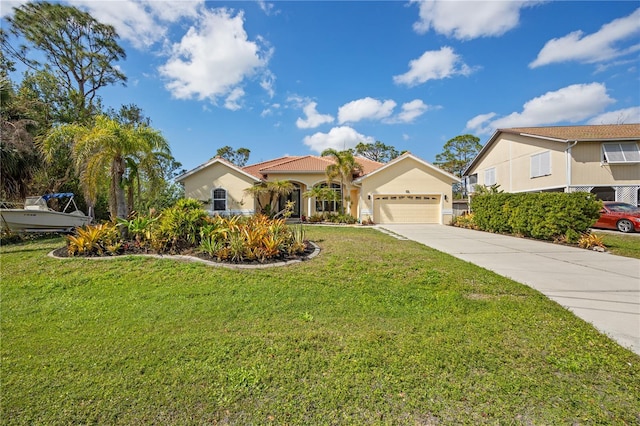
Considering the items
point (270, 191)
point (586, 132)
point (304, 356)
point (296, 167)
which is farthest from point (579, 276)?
point (586, 132)

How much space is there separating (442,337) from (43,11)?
30189 mm

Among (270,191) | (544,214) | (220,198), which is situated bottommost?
(544,214)

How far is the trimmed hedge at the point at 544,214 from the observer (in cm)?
1002

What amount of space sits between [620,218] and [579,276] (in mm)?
13028

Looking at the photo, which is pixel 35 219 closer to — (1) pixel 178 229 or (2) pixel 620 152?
(1) pixel 178 229

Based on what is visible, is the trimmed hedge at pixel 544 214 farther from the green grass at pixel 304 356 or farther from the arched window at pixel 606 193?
the arched window at pixel 606 193

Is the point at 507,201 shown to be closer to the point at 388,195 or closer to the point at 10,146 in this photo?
the point at 388,195

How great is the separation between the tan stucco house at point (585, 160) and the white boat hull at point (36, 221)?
27796 mm

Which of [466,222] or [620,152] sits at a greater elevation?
[620,152]

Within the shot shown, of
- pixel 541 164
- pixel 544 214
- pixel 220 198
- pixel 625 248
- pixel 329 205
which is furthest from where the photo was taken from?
pixel 329 205

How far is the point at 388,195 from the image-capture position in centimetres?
1980

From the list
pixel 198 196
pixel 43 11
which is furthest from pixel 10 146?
pixel 43 11

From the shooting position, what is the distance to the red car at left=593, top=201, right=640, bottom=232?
14.0 metres

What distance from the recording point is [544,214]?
1116cm
